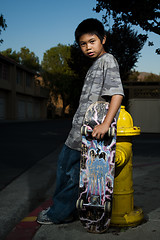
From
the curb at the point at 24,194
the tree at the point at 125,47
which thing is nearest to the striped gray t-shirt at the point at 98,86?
the curb at the point at 24,194

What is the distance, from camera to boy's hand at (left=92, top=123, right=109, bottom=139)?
228 centimetres

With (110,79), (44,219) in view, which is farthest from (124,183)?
(110,79)

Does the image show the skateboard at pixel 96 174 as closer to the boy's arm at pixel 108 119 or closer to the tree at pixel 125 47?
the boy's arm at pixel 108 119

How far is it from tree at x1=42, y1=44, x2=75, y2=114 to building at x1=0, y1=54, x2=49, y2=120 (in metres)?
2.12

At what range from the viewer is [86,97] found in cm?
261

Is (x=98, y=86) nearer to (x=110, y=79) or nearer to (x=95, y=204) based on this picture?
(x=110, y=79)

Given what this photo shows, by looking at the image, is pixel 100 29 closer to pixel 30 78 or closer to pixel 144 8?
pixel 144 8

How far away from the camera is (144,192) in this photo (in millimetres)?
4023

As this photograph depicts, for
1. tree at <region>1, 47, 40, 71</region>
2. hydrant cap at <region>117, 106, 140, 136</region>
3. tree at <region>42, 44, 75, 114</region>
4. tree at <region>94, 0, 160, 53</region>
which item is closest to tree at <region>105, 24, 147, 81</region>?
tree at <region>94, 0, 160, 53</region>

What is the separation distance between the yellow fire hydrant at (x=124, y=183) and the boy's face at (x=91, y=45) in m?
0.58

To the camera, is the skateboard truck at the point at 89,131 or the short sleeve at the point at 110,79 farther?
the short sleeve at the point at 110,79

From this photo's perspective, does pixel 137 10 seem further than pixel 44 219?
Yes

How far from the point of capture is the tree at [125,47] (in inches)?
850

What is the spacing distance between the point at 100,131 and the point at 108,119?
0.12 m
